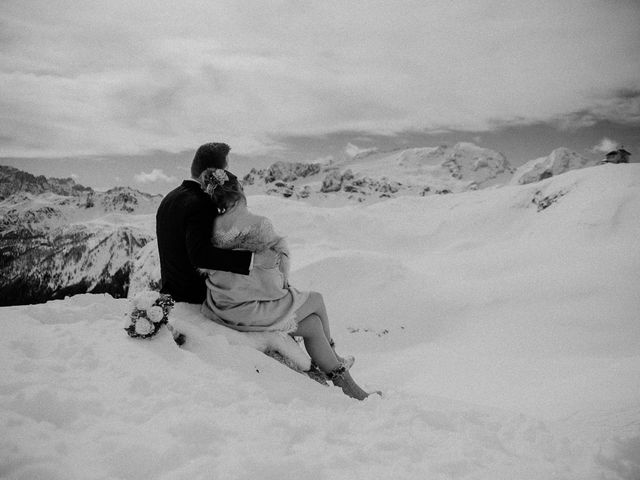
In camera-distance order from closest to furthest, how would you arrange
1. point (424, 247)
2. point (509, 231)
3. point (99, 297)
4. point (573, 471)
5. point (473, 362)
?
1. point (573, 471)
2. point (99, 297)
3. point (473, 362)
4. point (509, 231)
5. point (424, 247)

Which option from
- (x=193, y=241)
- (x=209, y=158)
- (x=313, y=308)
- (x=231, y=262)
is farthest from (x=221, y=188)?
(x=313, y=308)

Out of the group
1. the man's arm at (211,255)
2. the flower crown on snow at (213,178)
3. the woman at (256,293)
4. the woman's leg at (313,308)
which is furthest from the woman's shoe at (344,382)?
the flower crown on snow at (213,178)

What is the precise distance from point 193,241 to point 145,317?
0.97m

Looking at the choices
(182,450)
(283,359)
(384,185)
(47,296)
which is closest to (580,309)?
(283,359)

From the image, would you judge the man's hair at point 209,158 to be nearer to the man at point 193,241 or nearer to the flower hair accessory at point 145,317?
the man at point 193,241

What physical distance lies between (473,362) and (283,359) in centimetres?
633

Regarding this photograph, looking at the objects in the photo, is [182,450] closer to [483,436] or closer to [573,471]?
[483,436]

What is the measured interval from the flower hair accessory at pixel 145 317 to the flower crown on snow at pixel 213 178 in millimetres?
1400

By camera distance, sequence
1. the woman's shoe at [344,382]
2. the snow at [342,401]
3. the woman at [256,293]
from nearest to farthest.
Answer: the snow at [342,401] → the woman at [256,293] → the woman's shoe at [344,382]

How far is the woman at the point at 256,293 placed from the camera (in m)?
4.44

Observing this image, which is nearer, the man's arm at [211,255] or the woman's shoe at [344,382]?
the man's arm at [211,255]

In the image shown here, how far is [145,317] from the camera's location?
3990mm

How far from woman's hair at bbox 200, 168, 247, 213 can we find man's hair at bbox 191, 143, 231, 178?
0.65 ft

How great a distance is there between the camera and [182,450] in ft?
7.86
